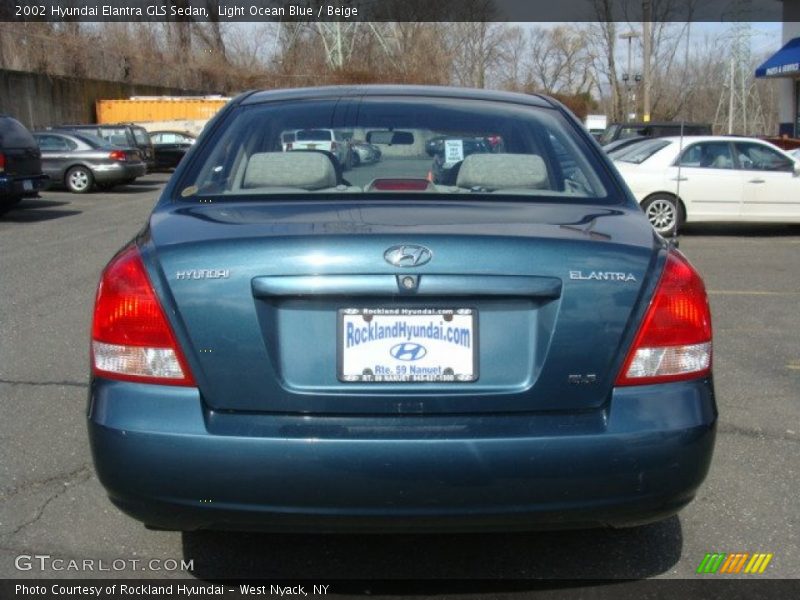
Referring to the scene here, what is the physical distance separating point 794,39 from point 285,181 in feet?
89.1

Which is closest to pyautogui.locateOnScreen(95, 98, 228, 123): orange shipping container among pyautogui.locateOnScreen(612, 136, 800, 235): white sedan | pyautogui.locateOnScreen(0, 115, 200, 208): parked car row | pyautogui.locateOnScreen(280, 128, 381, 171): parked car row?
pyautogui.locateOnScreen(0, 115, 200, 208): parked car row

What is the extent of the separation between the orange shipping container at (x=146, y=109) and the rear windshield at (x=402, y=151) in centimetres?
3409

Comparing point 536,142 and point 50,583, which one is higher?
point 536,142

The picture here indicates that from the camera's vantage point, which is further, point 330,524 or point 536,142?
point 536,142

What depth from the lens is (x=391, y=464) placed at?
257 cm

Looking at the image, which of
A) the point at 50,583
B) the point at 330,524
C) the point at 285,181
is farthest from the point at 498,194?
the point at 50,583

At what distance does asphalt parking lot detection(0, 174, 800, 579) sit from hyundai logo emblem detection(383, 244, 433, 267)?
1234 mm

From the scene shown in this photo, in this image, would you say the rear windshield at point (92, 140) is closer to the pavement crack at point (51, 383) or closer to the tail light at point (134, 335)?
the pavement crack at point (51, 383)

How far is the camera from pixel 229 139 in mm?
3783

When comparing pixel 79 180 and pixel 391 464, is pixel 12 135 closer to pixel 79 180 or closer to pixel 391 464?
pixel 79 180

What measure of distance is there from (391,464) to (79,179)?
21.3 m

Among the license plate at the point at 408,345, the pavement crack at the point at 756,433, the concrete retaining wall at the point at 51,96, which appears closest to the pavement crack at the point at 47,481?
the license plate at the point at 408,345

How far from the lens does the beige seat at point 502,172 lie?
3.45 meters

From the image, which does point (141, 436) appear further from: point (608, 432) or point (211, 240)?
point (608, 432)
